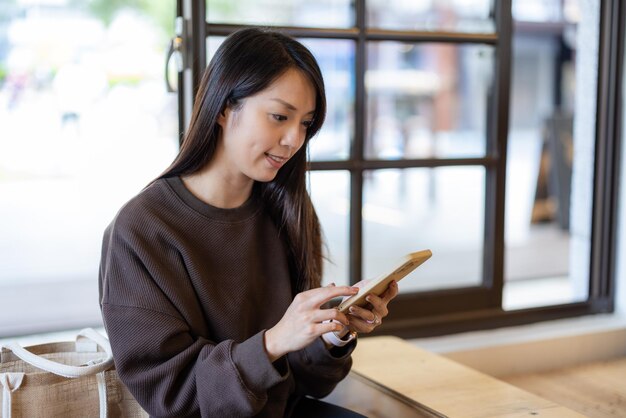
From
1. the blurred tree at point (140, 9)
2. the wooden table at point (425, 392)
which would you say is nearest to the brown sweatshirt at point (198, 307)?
the wooden table at point (425, 392)

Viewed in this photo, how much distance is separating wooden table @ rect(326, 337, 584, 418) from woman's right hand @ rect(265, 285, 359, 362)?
477 mm

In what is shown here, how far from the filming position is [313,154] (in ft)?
7.27

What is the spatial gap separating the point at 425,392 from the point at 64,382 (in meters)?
0.74

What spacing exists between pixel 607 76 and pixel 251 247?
1624mm

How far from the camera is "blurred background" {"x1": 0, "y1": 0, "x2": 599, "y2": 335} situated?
244 cm

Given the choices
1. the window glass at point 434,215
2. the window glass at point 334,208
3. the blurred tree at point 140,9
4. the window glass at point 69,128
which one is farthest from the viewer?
the blurred tree at point 140,9

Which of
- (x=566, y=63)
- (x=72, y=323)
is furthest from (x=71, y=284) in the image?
(x=566, y=63)

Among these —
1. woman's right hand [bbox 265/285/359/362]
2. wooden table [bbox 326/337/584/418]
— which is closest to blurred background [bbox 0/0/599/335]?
wooden table [bbox 326/337/584/418]

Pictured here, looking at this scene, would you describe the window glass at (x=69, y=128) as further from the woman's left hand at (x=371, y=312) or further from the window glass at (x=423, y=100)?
the woman's left hand at (x=371, y=312)

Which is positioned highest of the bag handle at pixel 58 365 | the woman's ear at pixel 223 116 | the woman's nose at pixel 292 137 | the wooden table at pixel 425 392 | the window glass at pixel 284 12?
the window glass at pixel 284 12

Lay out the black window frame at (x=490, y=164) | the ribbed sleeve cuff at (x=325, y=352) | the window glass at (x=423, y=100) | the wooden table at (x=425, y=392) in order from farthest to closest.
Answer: the window glass at (x=423, y=100) < the black window frame at (x=490, y=164) < the wooden table at (x=425, y=392) < the ribbed sleeve cuff at (x=325, y=352)

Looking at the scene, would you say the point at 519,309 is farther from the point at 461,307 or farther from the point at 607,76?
the point at 607,76

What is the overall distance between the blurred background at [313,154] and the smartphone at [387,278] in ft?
3.18

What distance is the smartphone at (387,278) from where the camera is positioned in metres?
1.20
